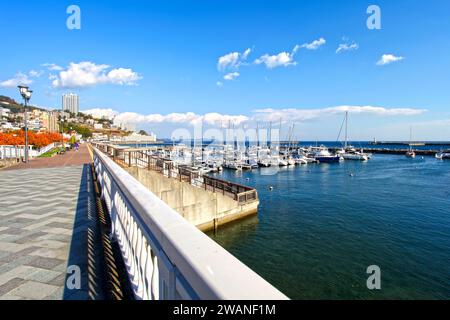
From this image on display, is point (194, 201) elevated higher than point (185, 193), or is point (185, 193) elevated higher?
point (185, 193)

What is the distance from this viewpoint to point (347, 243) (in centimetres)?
1545

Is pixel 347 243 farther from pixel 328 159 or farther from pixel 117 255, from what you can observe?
pixel 328 159

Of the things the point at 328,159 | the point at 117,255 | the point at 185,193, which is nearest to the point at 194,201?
the point at 185,193

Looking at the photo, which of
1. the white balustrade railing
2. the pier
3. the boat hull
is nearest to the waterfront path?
the pier

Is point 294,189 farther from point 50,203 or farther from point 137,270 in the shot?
point 137,270

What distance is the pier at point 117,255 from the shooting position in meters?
1.01

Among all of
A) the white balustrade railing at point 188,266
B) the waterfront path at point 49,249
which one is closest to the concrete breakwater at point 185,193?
the waterfront path at point 49,249

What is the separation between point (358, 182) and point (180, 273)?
139ft

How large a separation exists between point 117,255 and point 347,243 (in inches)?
625

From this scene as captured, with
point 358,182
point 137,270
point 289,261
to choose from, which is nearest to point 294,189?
point 358,182

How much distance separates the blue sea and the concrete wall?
3.10 ft

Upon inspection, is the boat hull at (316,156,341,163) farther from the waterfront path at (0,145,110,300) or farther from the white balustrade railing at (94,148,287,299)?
the white balustrade railing at (94,148,287,299)

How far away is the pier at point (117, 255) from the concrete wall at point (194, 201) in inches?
310

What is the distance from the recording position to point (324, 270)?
12375 millimetres
